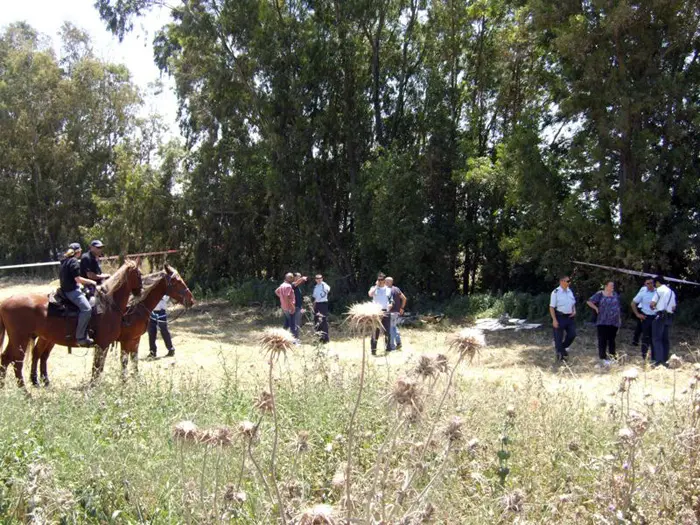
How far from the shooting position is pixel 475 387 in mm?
6703

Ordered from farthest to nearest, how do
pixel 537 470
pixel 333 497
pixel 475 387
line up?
pixel 475 387 → pixel 537 470 → pixel 333 497

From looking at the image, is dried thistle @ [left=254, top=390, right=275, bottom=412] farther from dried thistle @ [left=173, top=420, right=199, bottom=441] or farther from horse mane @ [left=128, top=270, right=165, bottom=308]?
horse mane @ [left=128, top=270, right=165, bottom=308]

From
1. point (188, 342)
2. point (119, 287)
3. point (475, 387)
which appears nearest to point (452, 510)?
point (475, 387)

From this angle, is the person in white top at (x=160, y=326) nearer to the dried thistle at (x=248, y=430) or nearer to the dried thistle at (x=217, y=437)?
the dried thistle at (x=217, y=437)

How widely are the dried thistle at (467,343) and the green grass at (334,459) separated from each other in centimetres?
24

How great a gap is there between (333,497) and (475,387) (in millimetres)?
3052

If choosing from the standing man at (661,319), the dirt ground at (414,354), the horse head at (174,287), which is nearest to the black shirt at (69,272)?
the dirt ground at (414,354)

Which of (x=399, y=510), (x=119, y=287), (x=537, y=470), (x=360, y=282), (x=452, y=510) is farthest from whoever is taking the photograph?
(x=360, y=282)

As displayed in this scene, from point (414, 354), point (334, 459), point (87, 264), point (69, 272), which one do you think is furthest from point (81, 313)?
point (334, 459)

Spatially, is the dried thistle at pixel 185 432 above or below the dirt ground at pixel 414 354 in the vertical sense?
above

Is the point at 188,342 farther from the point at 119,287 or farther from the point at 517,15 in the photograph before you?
the point at 517,15

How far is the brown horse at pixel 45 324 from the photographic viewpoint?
839 centimetres

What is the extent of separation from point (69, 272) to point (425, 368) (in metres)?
7.31

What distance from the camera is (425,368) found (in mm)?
2494
